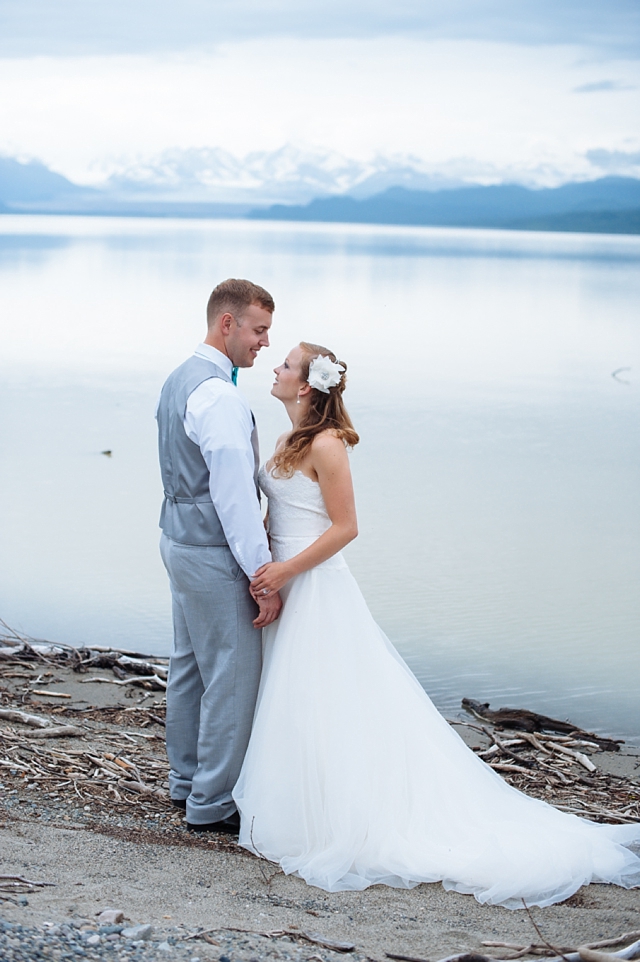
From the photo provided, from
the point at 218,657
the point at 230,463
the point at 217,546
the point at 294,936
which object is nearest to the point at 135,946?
the point at 294,936

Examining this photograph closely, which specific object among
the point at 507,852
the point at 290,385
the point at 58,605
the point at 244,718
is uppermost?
the point at 290,385

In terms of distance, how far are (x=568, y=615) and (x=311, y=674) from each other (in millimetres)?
4970

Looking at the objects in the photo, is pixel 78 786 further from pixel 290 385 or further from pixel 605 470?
pixel 605 470

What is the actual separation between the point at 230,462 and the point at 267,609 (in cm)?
67

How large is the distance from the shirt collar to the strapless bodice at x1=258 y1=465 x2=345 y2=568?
1.64 feet

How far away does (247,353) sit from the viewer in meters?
4.90

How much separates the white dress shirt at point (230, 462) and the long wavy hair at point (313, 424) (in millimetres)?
202

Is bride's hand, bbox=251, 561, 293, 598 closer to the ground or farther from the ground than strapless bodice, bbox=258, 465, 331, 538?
closer to the ground

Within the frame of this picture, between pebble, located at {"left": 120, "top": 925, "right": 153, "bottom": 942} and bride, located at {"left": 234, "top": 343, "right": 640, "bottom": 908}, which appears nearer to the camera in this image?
pebble, located at {"left": 120, "top": 925, "right": 153, "bottom": 942}

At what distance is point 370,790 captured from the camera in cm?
470

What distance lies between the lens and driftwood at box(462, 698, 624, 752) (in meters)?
6.86

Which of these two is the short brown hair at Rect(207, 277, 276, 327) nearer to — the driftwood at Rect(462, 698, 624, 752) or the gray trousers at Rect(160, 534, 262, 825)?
the gray trousers at Rect(160, 534, 262, 825)

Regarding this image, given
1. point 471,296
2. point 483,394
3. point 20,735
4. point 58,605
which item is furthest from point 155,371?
point 471,296

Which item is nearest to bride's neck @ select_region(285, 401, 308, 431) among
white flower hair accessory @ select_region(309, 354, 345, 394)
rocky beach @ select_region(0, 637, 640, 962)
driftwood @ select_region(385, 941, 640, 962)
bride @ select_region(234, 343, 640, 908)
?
bride @ select_region(234, 343, 640, 908)
